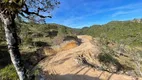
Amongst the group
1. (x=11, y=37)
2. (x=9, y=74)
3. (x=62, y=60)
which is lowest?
(x=62, y=60)

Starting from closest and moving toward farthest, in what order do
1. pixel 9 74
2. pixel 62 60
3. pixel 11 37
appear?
pixel 11 37 → pixel 9 74 → pixel 62 60

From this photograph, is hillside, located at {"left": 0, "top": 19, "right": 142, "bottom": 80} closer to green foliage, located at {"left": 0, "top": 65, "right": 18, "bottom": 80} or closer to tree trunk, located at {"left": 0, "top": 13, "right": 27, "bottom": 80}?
green foliage, located at {"left": 0, "top": 65, "right": 18, "bottom": 80}

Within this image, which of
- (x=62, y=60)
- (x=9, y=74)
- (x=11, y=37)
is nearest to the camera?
(x=11, y=37)

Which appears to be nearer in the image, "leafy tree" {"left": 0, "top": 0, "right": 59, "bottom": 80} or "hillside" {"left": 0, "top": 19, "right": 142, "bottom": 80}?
"leafy tree" {"left": 0, "top": 0, "right": 59, "bottom": 80}

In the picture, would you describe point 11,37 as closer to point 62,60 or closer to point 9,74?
point 9,74

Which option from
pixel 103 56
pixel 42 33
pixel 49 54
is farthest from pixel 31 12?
pixel 42 33

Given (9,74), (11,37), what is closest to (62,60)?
(9,74)

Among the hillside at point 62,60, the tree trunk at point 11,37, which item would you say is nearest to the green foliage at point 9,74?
the hillside at point 62,60

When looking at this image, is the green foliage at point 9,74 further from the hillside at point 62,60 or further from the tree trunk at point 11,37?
the tree trunk at point 11,37

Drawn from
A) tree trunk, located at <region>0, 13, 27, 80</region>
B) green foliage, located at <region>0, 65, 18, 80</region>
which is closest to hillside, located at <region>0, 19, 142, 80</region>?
green foliage, located at <region>0, 65, 18, 80</region>

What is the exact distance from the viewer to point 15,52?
6.72m

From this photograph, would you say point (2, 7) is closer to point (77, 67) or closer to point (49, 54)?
point (77, 67)

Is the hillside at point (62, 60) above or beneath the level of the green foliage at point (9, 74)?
beneath

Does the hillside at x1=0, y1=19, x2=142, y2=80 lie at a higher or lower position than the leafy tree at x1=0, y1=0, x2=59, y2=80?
lower
